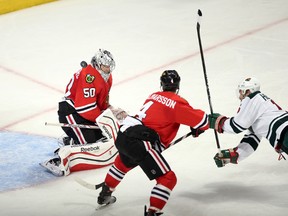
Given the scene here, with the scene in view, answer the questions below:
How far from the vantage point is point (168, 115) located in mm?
4289

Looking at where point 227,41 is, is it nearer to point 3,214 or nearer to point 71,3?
point 71,3

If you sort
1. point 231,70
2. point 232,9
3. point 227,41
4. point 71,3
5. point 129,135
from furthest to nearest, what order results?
point 71,3 < point 232,9 < point 227,41 < point 231,70 < point 129,135

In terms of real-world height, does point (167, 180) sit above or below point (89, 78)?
below

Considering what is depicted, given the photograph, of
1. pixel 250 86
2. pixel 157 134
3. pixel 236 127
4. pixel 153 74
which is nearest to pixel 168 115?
pixel 157 134

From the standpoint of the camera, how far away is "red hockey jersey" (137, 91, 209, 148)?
14.0 ft

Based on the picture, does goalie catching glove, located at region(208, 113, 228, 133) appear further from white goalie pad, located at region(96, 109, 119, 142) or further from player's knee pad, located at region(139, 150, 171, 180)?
white goalie pad, located at region(96, 109, 119, 142)

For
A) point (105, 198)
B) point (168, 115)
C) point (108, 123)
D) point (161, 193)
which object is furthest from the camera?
point (108, 123)

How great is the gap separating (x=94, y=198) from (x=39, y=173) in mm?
583

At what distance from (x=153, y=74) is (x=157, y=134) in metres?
2.63

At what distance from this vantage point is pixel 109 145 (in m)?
5.16

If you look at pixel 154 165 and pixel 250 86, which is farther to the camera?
pixel 250 86

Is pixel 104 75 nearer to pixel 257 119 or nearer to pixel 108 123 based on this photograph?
pixel 108 123

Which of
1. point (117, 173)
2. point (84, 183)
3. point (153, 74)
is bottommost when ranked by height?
point (84, 183)

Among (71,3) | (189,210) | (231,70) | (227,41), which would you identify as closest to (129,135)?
(189,210)
